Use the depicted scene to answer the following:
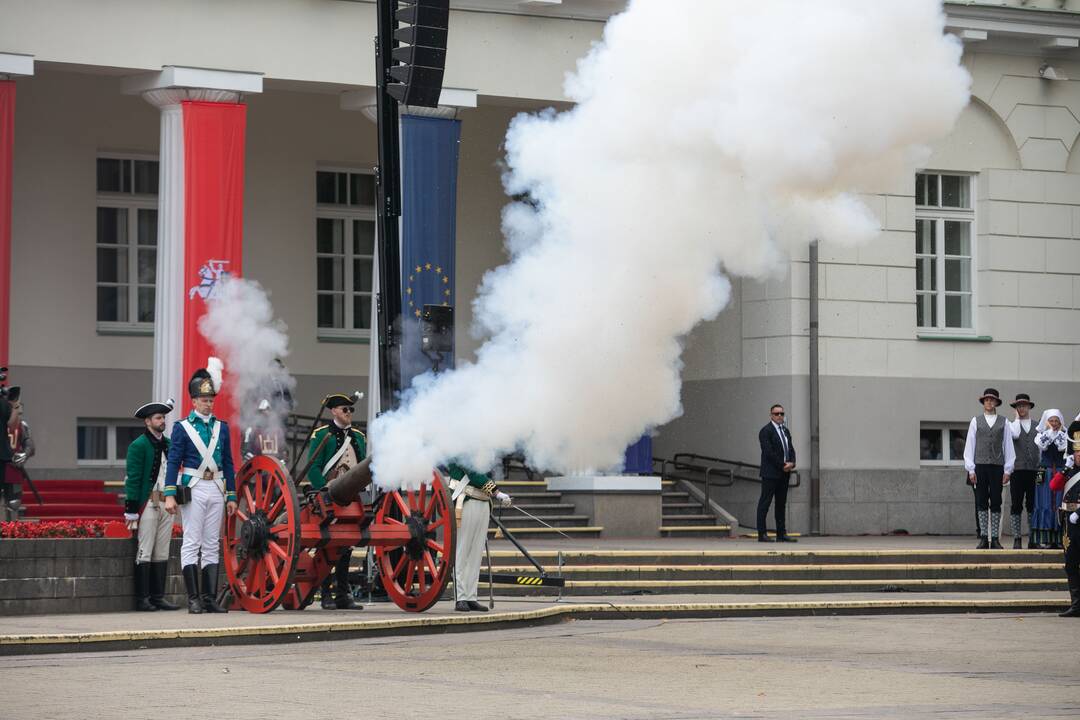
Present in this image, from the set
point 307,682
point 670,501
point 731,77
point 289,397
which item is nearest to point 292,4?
point 289,397

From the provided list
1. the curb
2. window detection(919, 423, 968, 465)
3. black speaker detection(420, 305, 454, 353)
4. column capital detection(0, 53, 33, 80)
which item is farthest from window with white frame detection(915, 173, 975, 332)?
column capital detection(0, 53, 33, 80)

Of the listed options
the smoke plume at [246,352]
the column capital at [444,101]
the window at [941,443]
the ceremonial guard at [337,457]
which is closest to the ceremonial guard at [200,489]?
the ceremonial guard at [337,457]

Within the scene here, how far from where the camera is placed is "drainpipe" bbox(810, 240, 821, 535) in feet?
87.1

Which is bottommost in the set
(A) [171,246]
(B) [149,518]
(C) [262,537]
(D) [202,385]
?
(C) [262,537]

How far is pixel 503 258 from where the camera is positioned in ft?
97.6

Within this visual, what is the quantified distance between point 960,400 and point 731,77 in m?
14.7

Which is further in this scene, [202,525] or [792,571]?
[792,571]

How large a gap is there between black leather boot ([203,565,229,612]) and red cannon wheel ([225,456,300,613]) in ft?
0.47

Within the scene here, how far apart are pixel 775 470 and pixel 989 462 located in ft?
Answer: 10.0

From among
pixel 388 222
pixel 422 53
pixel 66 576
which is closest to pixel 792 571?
pixel 388 222

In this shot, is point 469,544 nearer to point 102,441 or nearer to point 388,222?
point 388,222

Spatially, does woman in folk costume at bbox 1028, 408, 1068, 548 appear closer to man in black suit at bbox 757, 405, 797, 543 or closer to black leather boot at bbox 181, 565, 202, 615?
man in black suit at bbox 757, 405, 797, 543

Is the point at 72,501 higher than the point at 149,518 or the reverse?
the reverse

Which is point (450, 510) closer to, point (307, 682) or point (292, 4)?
point (307, 682)
